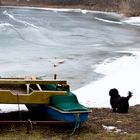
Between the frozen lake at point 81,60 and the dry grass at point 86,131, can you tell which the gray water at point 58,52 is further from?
the dry grass at point 86,131

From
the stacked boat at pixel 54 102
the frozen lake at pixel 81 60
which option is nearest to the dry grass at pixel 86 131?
the stacked boat at pixel 54 102

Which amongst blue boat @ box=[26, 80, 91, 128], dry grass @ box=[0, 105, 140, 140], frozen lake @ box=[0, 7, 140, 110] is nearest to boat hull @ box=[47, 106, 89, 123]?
blue boat @ box=[26, 80, 91, 128]

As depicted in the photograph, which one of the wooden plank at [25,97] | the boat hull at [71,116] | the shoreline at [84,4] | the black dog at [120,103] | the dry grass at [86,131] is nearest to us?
the dry grass at [86,131]

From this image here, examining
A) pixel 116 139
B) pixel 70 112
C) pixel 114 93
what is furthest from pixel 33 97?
pixel 114 93

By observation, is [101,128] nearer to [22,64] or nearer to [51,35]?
[22,64]

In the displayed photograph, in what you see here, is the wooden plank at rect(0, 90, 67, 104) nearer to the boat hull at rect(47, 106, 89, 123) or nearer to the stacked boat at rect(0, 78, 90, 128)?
the stacked boat at rect(0, 78, 90, 128)

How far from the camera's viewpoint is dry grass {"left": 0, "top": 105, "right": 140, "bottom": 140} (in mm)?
7865

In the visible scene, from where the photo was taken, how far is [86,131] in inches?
327

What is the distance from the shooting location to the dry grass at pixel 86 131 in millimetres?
7865

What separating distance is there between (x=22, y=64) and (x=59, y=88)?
414 inches

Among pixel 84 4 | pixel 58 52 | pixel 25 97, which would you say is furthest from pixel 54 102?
pixel 84 4

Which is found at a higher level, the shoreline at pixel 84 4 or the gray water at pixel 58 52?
the gray water at pixel 58 52

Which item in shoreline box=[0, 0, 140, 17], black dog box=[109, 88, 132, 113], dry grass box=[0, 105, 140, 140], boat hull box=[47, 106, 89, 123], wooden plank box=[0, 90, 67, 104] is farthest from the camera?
shoreline box=[0, 0, 140, 17]

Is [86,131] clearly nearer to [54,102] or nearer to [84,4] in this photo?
[54,102]
